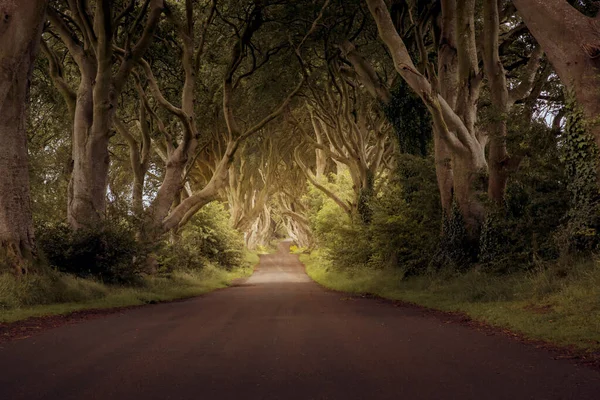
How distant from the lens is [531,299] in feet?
33.3

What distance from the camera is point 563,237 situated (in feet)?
36.0

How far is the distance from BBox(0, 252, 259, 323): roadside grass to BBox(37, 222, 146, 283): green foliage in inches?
25.3

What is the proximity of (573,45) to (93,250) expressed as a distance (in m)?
13.7

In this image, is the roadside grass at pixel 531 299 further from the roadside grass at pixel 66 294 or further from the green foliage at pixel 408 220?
the roadside grass at pixel 66 294

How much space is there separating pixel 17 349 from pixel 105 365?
6.12 ft

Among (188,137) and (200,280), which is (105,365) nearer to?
(188,137)

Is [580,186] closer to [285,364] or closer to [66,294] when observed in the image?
[285,364]

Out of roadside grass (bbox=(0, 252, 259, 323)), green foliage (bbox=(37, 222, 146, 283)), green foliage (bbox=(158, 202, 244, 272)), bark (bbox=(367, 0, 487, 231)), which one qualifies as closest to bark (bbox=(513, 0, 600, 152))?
bark (bbox=(367, 0, 487, 231))

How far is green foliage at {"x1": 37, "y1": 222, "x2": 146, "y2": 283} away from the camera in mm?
16016

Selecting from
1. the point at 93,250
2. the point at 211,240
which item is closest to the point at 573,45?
the point at 93,250

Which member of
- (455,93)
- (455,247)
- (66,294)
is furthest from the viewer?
(455,93)

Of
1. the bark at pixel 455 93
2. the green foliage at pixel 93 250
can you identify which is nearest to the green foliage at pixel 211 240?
the green foliage at pixel 93 250

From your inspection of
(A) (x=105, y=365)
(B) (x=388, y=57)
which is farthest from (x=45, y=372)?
(B) (x=388, y=57)

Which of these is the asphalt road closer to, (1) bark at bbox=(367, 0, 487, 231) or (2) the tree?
(1) bark at bbox=(367, 0, 487, 231)
